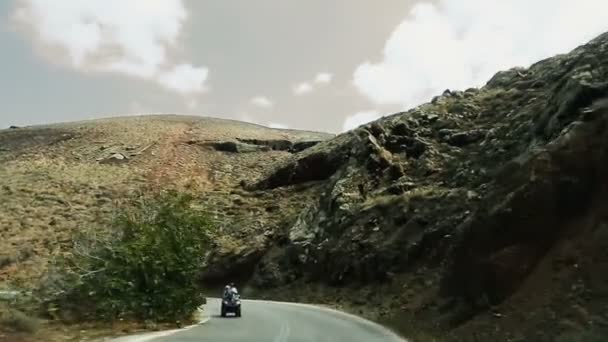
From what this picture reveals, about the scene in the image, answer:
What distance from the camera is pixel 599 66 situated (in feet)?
95.1

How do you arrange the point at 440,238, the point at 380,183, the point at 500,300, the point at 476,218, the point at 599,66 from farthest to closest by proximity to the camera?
the point at 380,183, the point at 440,238, the point at 599,66, the point at 476,218, the point at 500,300

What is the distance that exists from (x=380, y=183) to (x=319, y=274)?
8.31 metres

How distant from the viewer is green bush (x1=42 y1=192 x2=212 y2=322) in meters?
23.2

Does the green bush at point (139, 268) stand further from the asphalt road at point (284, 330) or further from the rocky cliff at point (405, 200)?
the rocky cliff at point (405, 200)

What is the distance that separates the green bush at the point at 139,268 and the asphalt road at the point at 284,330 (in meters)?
1.85

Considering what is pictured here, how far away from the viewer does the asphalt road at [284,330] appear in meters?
19.0

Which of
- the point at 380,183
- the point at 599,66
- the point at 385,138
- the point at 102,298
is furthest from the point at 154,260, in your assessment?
the point at 385,138

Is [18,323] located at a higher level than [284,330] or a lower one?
higher

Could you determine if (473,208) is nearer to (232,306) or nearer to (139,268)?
(232,306)

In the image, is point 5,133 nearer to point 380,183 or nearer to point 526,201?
point 380,183

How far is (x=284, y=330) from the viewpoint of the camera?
21391 mm

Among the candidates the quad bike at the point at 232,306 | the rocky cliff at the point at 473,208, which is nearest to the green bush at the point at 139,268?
the quad bike at the point at 232,306

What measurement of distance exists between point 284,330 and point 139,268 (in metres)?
6.09

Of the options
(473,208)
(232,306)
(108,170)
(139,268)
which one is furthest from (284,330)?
(108,170)
